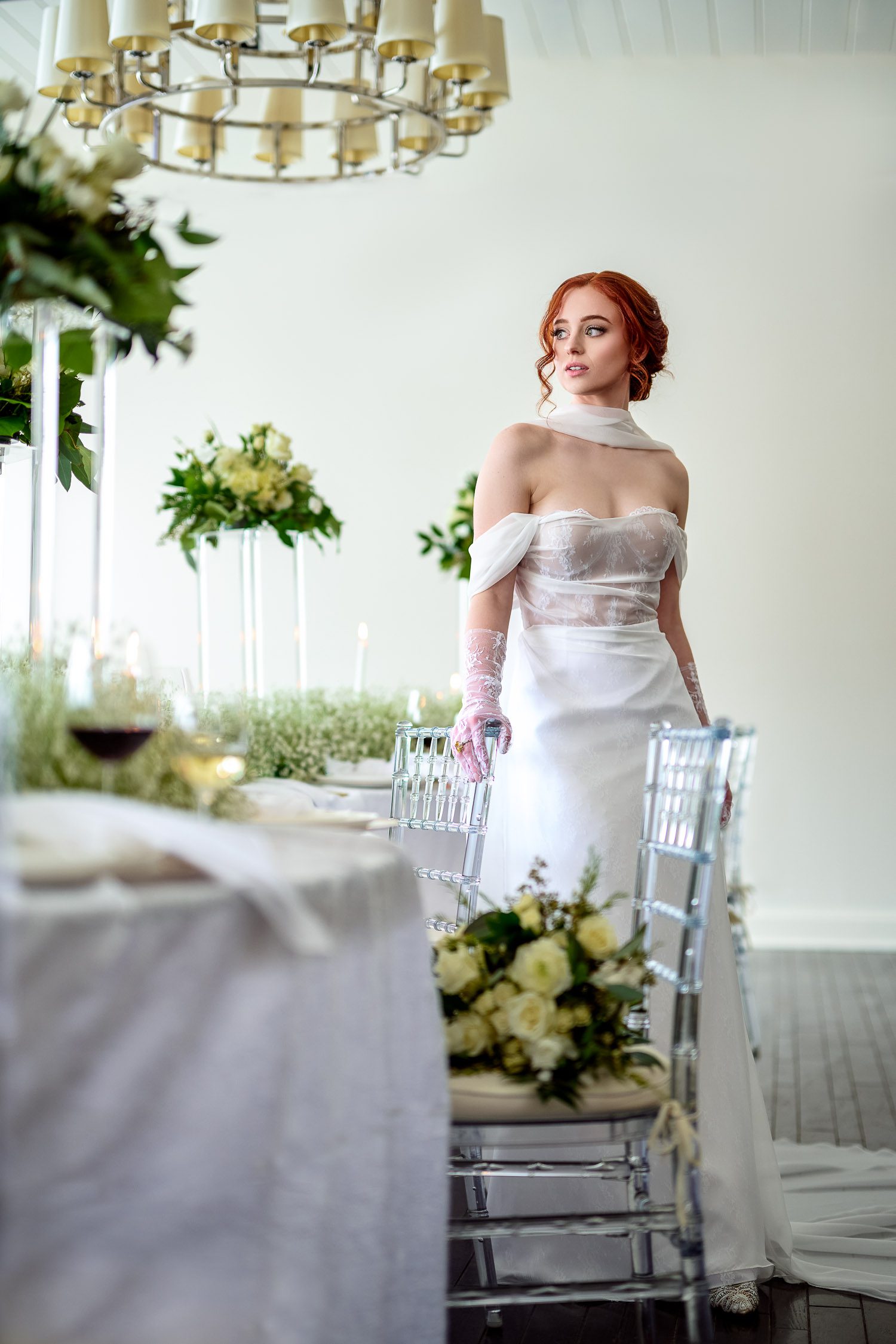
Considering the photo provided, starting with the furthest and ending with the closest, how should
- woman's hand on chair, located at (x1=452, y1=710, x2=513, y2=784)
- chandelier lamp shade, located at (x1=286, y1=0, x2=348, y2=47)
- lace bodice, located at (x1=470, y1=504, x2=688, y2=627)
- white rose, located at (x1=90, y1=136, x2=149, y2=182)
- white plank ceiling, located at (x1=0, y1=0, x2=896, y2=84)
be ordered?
white plank ceiling, located at (x1=0, y1=0, x2=896, y2=84) < chandelier lamp shade, located at (x1=286, y1=0, x2=348, y2=47) < lace bodice, located at (x1=470, y1=504, x2=688, y2=627) < woman's hand on chair, located at (x1=452, y1=710, x2=513, y2=784) < white rose, located at (x1=90, y1=136, x2=149, y2=182)

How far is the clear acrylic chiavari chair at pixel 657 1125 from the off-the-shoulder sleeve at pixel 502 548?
764mm

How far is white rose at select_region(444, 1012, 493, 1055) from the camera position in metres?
1.92

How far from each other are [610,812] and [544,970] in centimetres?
87

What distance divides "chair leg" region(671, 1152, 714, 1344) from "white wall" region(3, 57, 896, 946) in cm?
509

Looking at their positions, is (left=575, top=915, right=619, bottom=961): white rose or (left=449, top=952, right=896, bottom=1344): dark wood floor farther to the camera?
(left=449, top=952, right=896, bottom=1344): dark wood floor

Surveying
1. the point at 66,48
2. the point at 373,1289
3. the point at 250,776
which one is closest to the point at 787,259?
the point at 66,48

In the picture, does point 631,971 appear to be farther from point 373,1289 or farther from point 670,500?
point 670,500

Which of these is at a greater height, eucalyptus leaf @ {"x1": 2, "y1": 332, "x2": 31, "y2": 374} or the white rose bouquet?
eucalyptus leaf @ {"x1": 2, "y1": 332, "x2": 31, "y2": 374}

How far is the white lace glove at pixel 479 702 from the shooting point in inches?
107

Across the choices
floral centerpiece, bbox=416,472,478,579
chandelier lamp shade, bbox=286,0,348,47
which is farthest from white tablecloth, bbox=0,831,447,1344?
floral centerpiece, bbox=416,472,478,579

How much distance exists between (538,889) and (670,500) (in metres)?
0.95

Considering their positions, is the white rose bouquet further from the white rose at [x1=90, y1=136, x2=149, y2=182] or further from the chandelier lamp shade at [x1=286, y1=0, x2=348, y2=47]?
the chandelier lamp shade at [x1=286, y1=0, x2=348, y2=47]

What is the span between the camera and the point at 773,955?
21.6 feet

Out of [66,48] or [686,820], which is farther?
[66,48]
